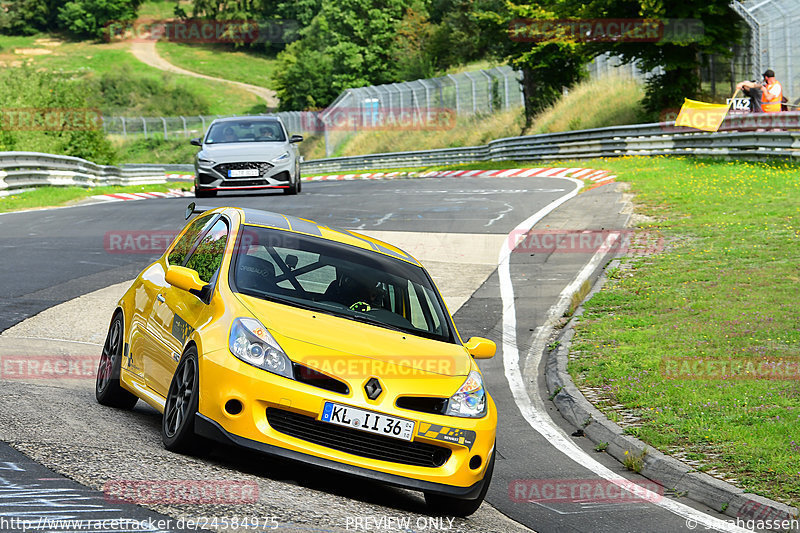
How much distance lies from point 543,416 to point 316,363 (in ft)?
12.9

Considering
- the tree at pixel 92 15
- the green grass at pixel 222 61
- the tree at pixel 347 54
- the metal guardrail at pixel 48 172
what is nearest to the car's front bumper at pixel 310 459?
the metal guardrail at pixel 48 172

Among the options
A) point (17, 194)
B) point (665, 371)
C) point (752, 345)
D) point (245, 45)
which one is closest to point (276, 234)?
point (665, 371)

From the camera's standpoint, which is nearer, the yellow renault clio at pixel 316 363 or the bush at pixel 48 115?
the yellow renault clio at pixel 316 363

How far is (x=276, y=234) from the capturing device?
7.36 metres

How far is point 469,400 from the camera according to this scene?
246 inches

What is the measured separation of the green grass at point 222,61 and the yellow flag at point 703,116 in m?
98.6

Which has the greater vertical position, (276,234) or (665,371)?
(276,234)

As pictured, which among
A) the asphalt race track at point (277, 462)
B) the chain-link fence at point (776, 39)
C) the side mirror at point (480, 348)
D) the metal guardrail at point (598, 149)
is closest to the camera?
the asphalt race track at point (277, 462)

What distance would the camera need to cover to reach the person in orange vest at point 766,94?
27.5 m

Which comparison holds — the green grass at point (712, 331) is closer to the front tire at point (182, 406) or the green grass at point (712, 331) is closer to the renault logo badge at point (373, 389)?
the renault logo badge at point (373, 389)

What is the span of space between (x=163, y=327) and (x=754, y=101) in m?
24.6

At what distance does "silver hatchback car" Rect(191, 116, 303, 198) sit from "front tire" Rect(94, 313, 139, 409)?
14.3 metres

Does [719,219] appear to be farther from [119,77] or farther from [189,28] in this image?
[189,28]

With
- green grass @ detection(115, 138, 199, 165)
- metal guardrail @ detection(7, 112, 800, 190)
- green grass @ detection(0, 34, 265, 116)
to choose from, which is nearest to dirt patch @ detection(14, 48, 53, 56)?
green grass @ detection(0, 34, 265, 116)
